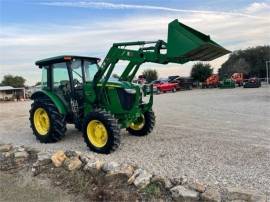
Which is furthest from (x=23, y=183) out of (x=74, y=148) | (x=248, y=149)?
(x=248, y=149)

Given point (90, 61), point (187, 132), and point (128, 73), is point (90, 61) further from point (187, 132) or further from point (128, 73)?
point (187, 132)

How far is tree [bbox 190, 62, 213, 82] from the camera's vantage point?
48.2 m

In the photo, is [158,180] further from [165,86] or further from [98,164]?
[165,86]

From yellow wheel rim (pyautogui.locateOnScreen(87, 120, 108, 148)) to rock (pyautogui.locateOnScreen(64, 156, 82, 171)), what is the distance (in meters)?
1.11

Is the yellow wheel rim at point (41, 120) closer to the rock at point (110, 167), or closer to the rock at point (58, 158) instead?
the rock at point (58, 158)

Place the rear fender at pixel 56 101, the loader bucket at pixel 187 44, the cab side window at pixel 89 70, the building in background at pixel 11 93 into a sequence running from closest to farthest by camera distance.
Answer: the loader bucket at pixel 187 44, the rear fender at pixel 56 101, the cab side window at pixel 89 70, the building in background at pixel 11 93

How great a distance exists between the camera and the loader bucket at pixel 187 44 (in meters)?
7.56

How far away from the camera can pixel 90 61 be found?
1028cm

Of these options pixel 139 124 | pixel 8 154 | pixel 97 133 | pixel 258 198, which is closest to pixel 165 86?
pixel 139 124

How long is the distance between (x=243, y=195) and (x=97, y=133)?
4.17m

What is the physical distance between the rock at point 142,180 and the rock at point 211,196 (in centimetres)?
102

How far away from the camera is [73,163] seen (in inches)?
289

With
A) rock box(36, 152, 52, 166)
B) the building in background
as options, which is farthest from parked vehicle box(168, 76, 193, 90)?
rock box(36, 152, 52, 166)

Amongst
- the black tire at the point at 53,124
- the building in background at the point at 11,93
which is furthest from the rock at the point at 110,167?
the building in background at the point at 11,93
